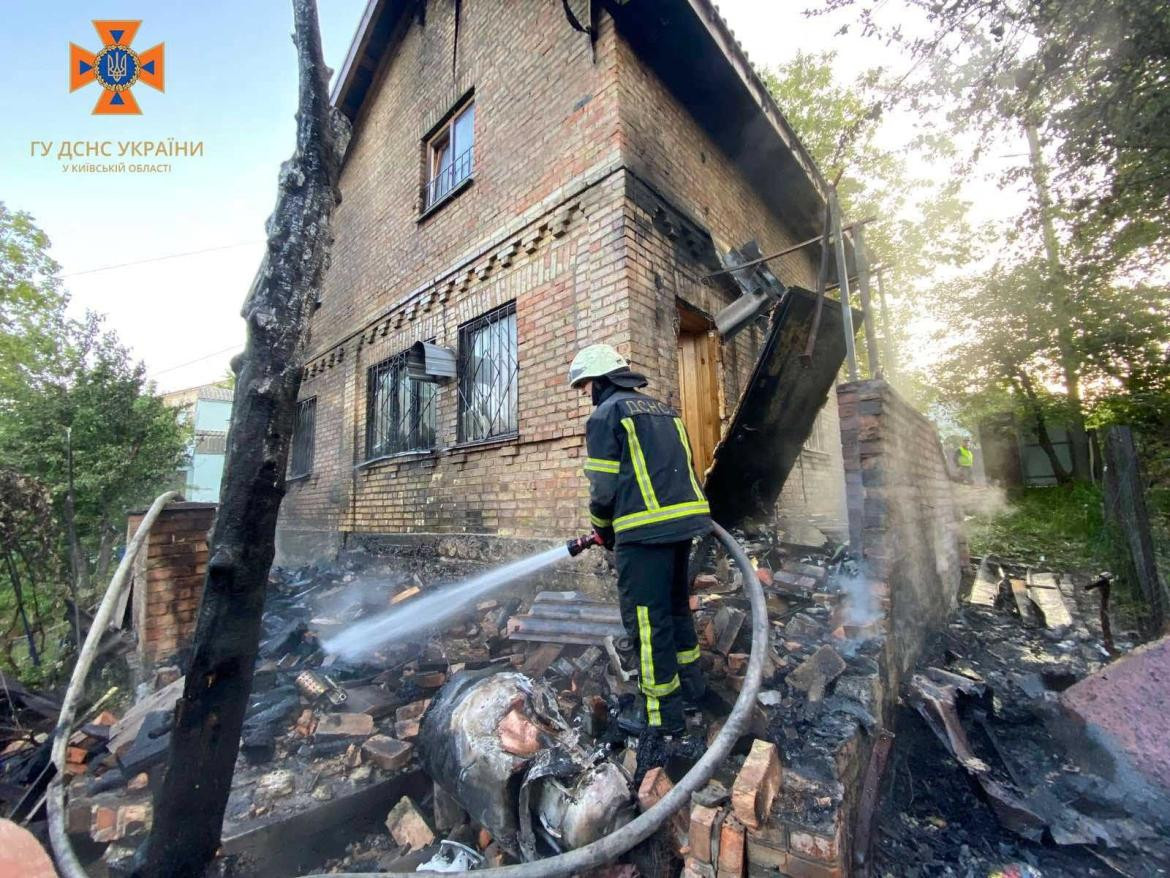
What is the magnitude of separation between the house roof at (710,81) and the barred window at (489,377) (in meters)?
2.96

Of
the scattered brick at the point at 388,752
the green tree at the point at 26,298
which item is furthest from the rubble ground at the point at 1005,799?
the green tree at the point at 26,298

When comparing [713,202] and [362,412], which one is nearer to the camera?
[713,202]

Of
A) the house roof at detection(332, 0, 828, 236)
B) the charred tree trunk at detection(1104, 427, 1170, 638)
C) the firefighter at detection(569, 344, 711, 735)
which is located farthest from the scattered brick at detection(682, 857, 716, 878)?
the house roof at detection(332, 0, 828, 236)

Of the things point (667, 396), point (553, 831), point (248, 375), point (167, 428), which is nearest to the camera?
point (248, 375)

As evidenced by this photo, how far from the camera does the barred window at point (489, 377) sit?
5.01 m

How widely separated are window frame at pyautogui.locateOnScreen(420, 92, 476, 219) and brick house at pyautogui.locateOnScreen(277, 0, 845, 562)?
0.10 feet

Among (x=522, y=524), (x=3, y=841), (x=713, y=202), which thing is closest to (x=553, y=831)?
(x=3, y=841)

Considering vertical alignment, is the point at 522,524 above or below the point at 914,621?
above

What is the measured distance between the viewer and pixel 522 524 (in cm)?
455

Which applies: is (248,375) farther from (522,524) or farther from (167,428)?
(167,428)

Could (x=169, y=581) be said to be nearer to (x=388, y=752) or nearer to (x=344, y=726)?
(x=344, y=726)

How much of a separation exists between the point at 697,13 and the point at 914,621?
5602 millimetres

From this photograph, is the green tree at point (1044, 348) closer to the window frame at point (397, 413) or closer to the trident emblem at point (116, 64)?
the window frame at point (397, 413)

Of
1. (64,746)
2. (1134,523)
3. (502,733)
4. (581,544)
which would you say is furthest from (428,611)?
(1134,523)
